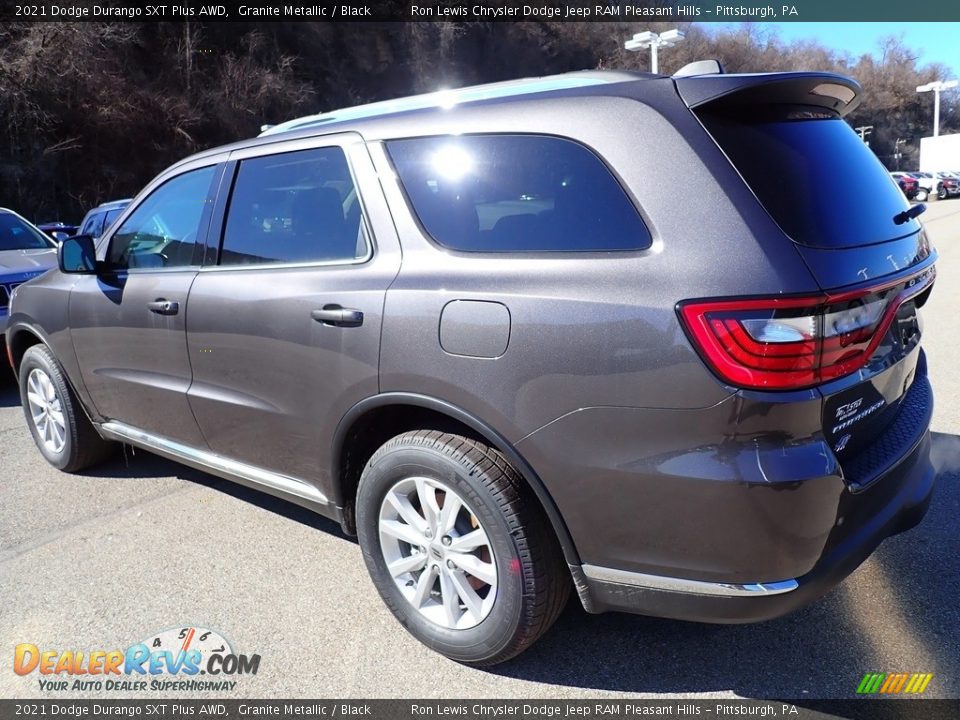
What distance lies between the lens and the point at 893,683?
248cm

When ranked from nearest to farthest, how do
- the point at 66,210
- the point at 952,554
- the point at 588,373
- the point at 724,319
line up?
the point at 724,319
the point at 588,373
the point at 952,554
the point at 66,210

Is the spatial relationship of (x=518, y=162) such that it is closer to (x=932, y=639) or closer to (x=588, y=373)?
Result: (x=588, y=373)

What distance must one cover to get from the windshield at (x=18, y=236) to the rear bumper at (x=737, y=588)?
8.15 m

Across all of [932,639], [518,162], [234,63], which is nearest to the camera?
[518,162]

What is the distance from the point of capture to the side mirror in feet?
13.0

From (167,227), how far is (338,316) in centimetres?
155

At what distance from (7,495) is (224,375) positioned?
206 cm

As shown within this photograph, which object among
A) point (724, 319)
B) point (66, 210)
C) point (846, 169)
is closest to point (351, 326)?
point (724, 319)

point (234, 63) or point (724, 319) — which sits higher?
point (234, 63)

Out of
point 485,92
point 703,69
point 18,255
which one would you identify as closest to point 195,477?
point 485,92

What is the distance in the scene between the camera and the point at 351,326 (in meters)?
2.71

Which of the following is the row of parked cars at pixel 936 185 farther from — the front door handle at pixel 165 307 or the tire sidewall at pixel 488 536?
the tire sidewall at pixel 488 536

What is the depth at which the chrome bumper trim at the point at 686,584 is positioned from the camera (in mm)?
2100

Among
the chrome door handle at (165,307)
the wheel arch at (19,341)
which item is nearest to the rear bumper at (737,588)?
the chrome door handle at (165,307)
